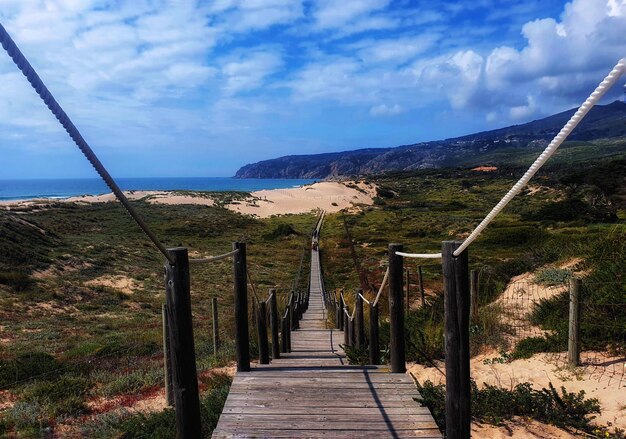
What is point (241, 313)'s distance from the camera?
444 cm

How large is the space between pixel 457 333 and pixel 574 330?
11.1 ft

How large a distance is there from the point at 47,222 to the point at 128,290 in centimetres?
2238

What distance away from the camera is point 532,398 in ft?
13.6

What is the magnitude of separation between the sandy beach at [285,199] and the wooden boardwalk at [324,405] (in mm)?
56774

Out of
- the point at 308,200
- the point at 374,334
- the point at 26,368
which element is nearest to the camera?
the point at 374,334

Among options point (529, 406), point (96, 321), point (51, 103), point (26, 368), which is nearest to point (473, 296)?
point (529, 406)

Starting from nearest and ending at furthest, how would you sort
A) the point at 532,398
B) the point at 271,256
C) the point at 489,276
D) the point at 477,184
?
1. the point at 532,398
2. the point at 489,276
3. the point at 271,256
4. the point at 477,184

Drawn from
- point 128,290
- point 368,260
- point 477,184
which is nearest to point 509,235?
point 368,260

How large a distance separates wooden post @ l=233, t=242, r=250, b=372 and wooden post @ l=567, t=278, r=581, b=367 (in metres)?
3.68

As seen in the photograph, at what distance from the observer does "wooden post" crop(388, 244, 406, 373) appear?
4.19 m

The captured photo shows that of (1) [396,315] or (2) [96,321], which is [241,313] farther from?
(2) [96,321]

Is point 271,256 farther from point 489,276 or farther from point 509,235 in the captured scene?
point 489,276

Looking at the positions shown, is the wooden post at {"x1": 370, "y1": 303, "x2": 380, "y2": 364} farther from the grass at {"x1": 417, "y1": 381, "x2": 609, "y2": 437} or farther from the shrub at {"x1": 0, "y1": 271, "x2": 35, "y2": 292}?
the shrub at {"x1": 0, "y1": 271, "x2": 35, "y2": 292}

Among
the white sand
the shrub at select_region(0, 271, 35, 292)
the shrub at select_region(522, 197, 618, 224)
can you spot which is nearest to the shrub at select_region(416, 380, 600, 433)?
the shrub at select_region(0, 271, 35, 292)
